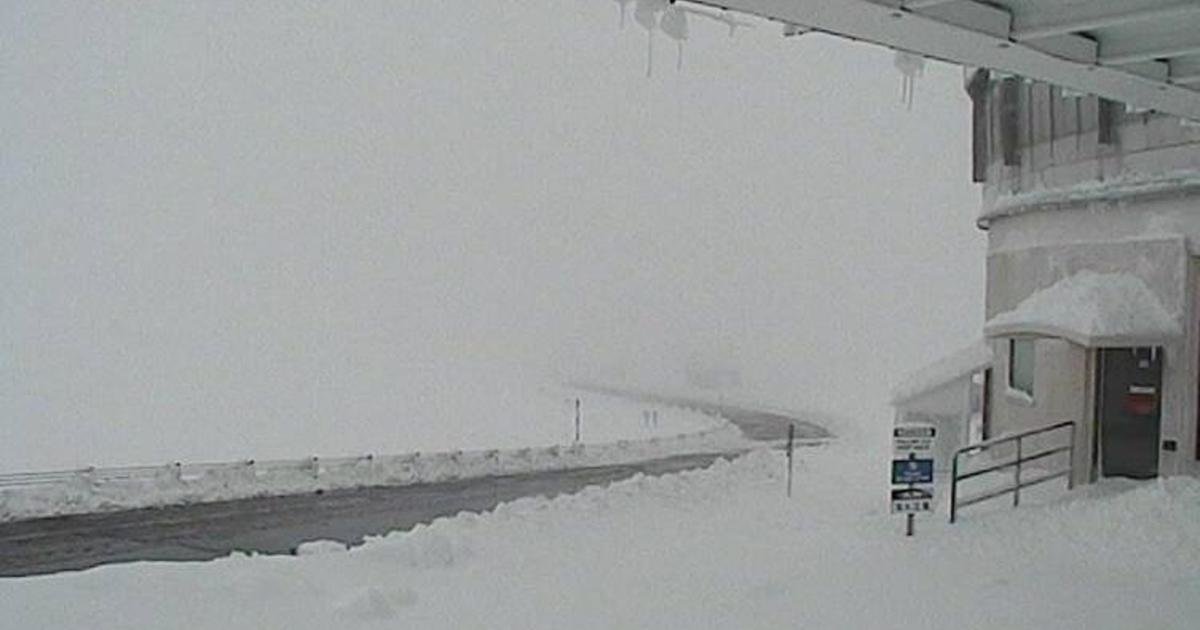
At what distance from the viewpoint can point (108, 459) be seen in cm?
3216

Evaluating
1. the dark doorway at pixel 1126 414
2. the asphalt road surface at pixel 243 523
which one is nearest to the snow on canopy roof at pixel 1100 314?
the dark doorway at pixel 1126 414

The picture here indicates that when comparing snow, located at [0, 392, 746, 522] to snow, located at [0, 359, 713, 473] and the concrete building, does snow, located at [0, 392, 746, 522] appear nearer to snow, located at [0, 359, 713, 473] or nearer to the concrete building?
snow, located at [0, 359, 713, 473]

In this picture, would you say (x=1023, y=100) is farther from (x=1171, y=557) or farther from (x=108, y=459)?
(x=108, y=459)

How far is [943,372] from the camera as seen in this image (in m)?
21.6

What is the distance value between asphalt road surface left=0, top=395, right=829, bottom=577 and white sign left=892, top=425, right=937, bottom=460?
316 inches

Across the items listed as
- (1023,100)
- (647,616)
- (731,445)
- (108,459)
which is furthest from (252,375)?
(647,616)

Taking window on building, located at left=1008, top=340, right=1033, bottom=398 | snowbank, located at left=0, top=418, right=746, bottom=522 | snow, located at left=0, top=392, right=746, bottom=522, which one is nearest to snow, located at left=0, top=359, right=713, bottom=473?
snow, located at left=0, top=392, right=746, bottom=522

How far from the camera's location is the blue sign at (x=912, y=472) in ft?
44.0

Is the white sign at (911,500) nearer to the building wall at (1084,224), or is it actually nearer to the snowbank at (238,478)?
the building wall at (1084,224)

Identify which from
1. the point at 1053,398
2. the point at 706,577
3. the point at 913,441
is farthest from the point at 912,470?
the point at 1053,398

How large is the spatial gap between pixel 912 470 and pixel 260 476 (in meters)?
14.7

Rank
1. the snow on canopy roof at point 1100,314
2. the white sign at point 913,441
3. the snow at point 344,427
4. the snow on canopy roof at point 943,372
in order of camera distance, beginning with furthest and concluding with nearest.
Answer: the snow at point 344,427 → the snow on canopy roof at point 943,372 → the snow on canopy roof at point 1100,314 → the white sign at point 913,441

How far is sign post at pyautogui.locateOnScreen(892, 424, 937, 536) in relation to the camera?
13398mm

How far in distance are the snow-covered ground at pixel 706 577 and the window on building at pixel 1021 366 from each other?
281 centimetres
